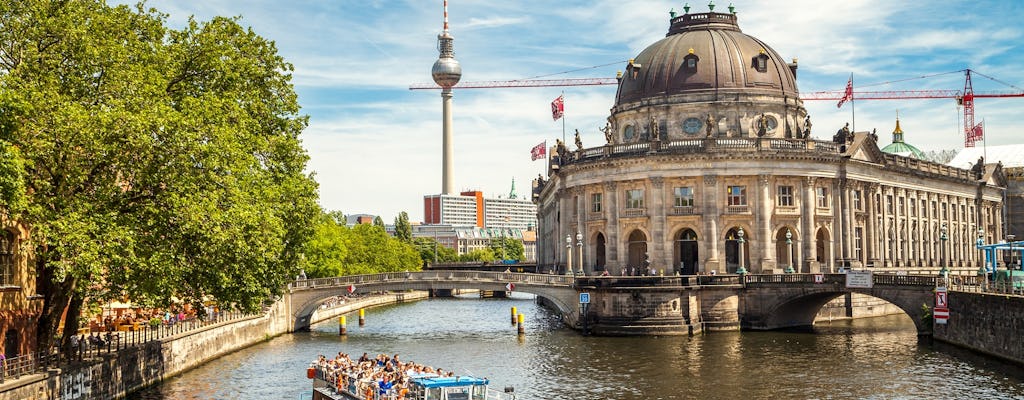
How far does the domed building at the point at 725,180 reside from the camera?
8969cm

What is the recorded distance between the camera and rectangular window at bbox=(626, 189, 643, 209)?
92062 mm

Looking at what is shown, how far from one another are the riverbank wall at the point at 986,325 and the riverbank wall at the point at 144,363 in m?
42.5

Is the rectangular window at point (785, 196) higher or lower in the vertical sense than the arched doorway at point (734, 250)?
higher

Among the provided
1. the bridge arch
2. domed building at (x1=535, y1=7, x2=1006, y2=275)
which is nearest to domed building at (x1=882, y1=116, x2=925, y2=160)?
domed building at (x1=535, y1=7, x2=1006, y2=275)

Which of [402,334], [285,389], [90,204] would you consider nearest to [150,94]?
[90,204]

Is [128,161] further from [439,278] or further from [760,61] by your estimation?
[760,61]

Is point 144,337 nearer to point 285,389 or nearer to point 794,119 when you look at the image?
point 285,389

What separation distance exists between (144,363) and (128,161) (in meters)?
14.4

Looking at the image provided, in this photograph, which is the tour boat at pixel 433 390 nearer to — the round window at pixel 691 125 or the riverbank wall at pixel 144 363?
the riverbank wall at pixel 144 363

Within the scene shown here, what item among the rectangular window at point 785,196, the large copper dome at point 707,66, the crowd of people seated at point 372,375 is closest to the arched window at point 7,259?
the crowd of people seated at point 372,375

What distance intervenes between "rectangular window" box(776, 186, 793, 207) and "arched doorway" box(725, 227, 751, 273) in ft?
13.0

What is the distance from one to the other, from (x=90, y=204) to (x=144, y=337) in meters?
16.3

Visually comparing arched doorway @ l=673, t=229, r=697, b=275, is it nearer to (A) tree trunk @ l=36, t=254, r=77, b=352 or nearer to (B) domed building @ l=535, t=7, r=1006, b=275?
(B) domed building @ l=535, t=7, r=1006, b=275

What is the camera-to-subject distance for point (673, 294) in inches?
2945
